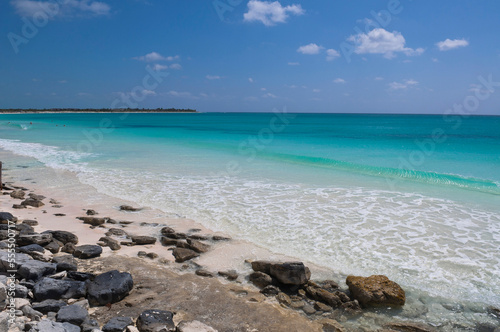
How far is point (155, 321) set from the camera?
3.91m

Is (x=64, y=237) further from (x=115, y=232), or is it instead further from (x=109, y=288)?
(x=109, y=288)

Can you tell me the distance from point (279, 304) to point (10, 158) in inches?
731

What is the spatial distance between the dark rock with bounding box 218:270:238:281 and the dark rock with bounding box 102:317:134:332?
1723mm

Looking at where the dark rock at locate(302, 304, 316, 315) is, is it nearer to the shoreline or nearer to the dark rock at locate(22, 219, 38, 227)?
the shoreline

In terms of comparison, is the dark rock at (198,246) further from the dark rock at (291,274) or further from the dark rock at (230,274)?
the dark rock at (291,274)

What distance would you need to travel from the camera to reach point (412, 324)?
427cm

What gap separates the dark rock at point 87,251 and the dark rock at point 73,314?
185 centimetres

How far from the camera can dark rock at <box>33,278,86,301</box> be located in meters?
4.31

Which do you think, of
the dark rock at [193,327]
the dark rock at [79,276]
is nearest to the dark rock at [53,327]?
the dark rock at [193,327]

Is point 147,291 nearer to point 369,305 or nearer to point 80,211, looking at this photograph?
point 369,305

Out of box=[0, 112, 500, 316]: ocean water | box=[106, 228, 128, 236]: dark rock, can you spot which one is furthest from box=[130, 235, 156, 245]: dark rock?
box=[0, 112, 500, 316]: ocean water

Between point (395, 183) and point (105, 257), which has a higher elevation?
point (395, 183)

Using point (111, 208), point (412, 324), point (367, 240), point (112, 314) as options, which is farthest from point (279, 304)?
point (111, 208)

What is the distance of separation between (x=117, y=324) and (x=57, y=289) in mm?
1096
